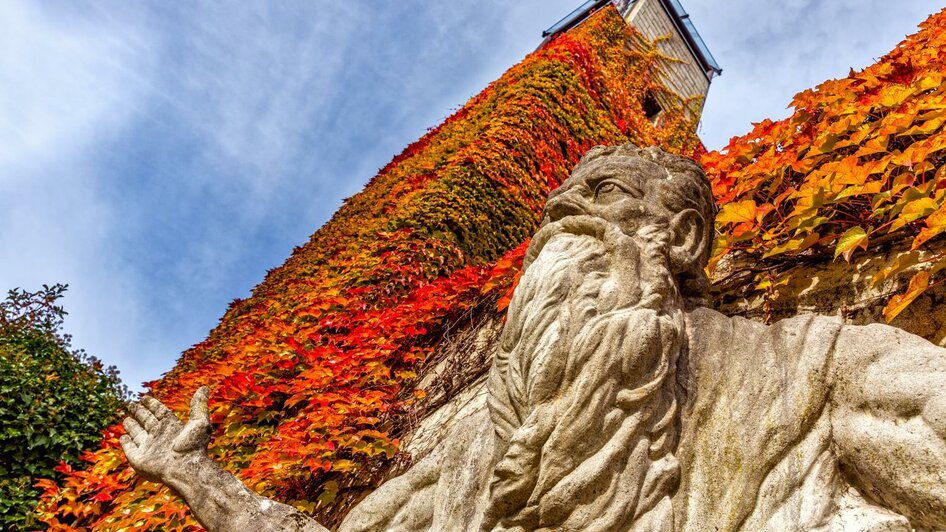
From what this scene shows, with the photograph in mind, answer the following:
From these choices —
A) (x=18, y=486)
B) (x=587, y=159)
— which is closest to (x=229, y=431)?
(x=18, y=486)

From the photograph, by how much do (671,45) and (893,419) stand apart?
13194 millimetres

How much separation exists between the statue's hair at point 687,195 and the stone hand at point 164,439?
1629mm

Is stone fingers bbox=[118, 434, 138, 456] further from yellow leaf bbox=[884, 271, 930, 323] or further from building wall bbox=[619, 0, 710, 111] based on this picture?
building wall bbox=[619, 0, 710, 111]

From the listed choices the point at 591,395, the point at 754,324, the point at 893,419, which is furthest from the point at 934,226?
the point at 591,395

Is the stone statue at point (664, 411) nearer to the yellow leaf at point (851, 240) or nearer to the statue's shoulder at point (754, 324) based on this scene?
the statue's shoulder at point (754, 324)

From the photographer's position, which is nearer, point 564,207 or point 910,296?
point 910,296

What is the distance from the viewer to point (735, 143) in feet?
12.9

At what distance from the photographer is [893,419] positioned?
1.62m

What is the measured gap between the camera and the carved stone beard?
1749mm

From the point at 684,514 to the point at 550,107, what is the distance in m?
7.57

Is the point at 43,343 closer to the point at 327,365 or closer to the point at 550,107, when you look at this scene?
the point at 327,365

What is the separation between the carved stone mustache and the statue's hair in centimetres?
25

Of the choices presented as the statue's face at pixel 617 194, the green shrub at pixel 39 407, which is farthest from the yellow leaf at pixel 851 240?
the green shrub at pixel 39 407

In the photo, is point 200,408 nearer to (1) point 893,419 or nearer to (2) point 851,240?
(1) point 893,419
